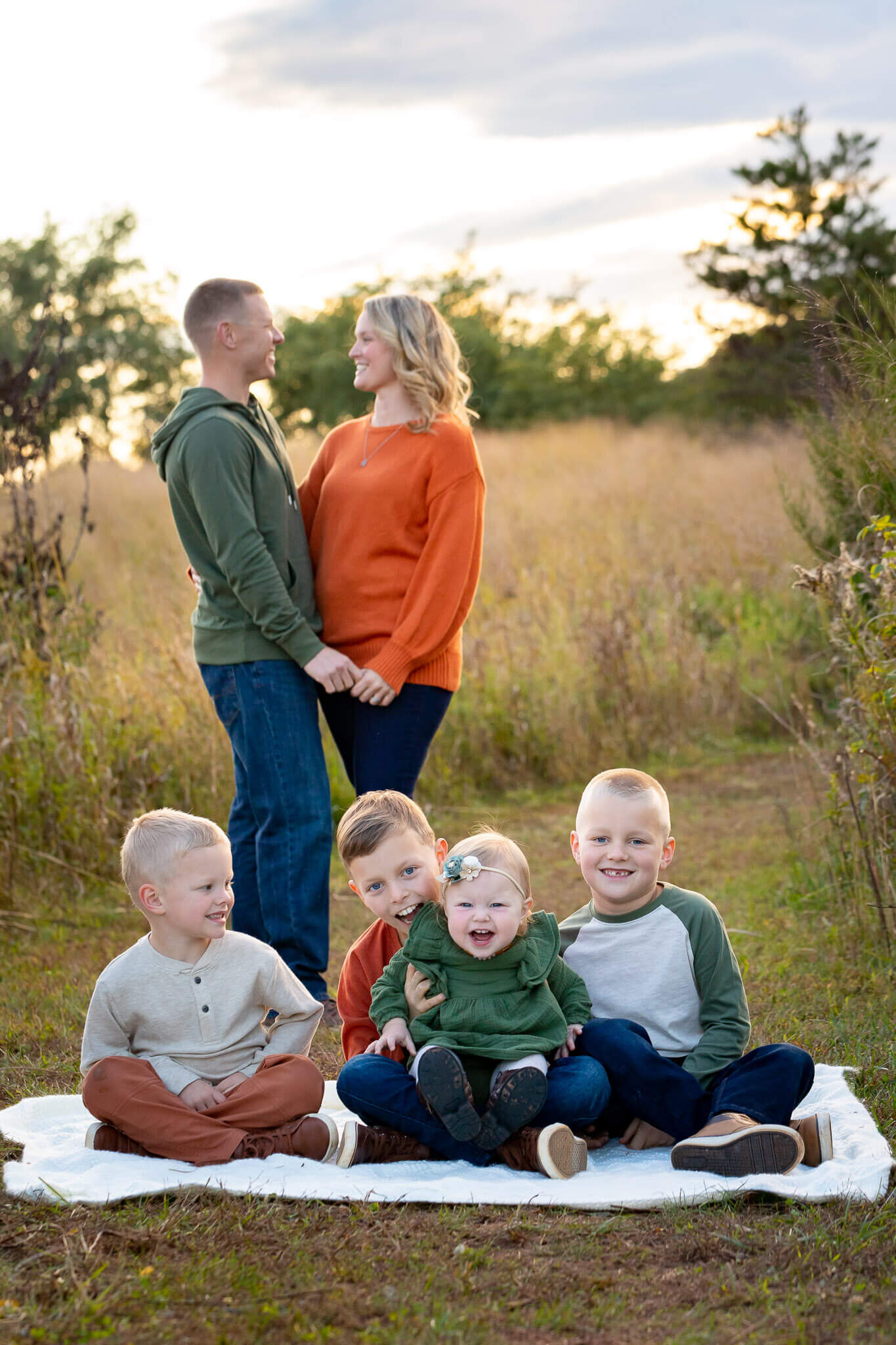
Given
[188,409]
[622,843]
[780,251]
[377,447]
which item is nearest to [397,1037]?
[622,843]

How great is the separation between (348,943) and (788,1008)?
1.84m

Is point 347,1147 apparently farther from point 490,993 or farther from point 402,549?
point 402,549

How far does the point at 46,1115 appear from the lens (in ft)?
10.0

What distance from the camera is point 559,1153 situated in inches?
104

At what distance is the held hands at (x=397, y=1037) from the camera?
9.21 feet

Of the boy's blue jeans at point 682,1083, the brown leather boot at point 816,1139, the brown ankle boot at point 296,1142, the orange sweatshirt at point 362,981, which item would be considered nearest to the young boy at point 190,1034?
the brown ankle boot at point 296,1142

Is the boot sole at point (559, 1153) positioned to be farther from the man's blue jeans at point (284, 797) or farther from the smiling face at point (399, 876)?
the man's blue jeans at point (284, 797)

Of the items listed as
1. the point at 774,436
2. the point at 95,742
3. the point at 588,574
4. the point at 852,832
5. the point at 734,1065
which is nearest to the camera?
the point at 734,1065

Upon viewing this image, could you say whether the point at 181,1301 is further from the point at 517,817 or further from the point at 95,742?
the point at 517,817

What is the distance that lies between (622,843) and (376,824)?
0.56 meters

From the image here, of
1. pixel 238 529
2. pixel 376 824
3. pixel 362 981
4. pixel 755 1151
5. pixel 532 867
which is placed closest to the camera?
pixel 755 1151

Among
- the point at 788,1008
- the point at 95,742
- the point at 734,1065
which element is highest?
the point at 95,742

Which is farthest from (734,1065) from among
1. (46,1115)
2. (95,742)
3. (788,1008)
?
(95,742)

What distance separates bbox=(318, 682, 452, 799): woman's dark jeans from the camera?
3701mm
